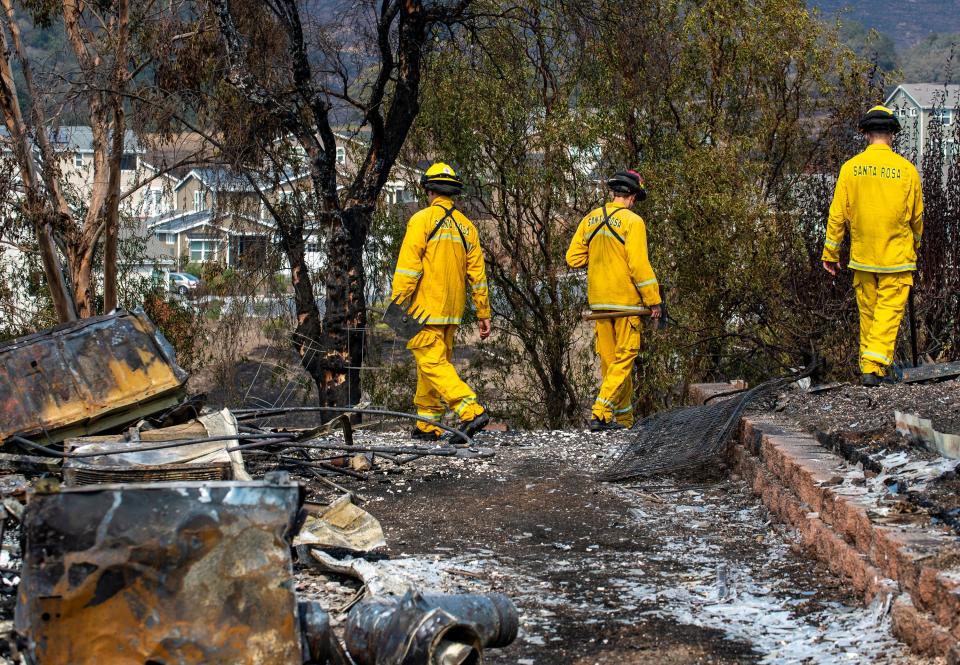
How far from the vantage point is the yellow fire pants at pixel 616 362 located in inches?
375

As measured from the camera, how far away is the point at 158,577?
343 centimetres

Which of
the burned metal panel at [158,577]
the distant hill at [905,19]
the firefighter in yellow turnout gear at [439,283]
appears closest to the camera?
the burned metal panel at [158,577]

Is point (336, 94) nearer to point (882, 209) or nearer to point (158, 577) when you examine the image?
point (882, 209)

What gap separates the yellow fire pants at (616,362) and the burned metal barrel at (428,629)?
578 cm

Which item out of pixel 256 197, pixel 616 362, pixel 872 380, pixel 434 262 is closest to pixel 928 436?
pixel 872 380

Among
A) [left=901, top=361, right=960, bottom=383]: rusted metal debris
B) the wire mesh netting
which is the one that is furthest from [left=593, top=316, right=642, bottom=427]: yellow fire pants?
[left=901, top=361, right=960, bottom=383]: rusted metal debris

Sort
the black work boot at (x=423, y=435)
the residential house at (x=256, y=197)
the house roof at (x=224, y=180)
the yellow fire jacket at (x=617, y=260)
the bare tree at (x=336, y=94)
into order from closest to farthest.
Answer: the black work boot at (x=423, y=435)
the yellow fire jacket at (x=617, y=260)
the bare tree at (x=336, y=94)
the house roof at (x=224, y=180)
the residential house at (x=256, y=197)

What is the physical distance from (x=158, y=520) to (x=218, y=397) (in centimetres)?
1296

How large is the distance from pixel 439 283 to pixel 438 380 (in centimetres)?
75

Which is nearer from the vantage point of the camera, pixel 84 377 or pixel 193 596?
pixel 193 596

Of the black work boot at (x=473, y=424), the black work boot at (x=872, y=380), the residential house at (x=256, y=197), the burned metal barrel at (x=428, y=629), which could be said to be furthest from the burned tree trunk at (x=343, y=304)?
the burned metal barrel at (x=428, y=629)

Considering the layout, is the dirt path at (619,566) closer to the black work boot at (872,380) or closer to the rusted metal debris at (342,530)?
the rusted metal debris at (342,530)

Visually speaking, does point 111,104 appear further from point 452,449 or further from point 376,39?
point 452,449

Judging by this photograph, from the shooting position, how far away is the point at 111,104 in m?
15.1
